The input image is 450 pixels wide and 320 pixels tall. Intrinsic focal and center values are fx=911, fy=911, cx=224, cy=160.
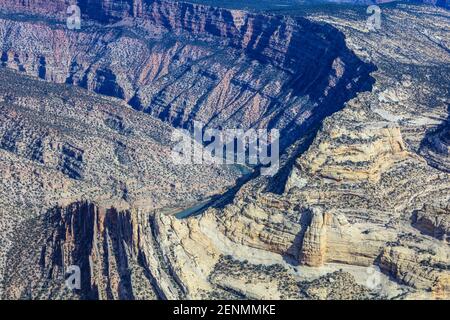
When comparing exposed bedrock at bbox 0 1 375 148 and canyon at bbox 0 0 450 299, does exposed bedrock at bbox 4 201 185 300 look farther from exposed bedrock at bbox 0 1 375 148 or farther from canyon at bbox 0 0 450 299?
exposed bedrock at bbox 0 1 375 148

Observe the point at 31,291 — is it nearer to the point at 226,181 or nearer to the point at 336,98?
the point at 226,181

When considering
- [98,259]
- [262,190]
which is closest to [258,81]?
[262,190]

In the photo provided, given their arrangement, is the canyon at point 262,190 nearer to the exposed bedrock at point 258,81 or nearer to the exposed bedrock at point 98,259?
the exposed bedrock at point 98,259

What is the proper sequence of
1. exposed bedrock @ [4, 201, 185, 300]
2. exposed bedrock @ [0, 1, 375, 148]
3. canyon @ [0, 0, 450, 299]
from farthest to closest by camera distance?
1. exposed bedrock @ [0, 1, 375, 148]
2. canyon @ [0, 0, 450, 299]
3. exposed bedrock @ [4, 201, 185, 300]

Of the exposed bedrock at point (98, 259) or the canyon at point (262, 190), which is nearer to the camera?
the exposed bedrock at point (98, 259)

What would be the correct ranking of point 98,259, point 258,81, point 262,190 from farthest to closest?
point 258,81 < point 262,190 < point 98,259

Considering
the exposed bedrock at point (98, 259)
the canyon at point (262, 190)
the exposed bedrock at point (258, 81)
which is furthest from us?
the exposed bedrock at point (258, 81)

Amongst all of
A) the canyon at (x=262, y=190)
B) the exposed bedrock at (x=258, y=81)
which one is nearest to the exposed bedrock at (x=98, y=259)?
the canyon at (x=262, y=190)

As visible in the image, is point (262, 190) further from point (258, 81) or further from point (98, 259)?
point (258, 81)

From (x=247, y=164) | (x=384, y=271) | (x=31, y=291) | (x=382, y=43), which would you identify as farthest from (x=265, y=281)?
(x=382, y=43)

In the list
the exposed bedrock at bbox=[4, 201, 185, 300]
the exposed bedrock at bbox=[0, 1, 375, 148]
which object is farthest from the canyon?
the exposed bedrock at bbox=[0, 1, 375, 148]
